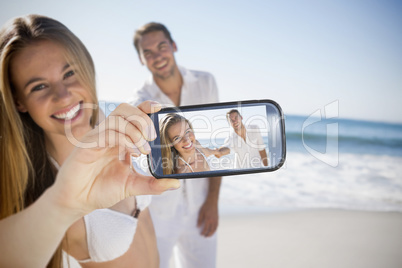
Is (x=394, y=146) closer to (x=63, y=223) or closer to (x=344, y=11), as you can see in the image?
(x=344, y=11)

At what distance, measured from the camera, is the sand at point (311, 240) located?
2982 millimetres

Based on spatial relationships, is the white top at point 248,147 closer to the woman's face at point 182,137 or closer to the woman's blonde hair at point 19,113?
the woman's face at point 182,137

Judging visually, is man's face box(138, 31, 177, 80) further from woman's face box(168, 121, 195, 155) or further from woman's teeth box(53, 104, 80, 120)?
woman's face box(168, 121, 195, 155)

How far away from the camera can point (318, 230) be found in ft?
11.6

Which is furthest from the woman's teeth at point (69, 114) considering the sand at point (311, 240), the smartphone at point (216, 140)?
the sand at point (311, 240)

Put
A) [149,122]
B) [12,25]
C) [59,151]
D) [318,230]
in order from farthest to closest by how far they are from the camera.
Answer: [318,230], [59,151], [12,25], [149,122]

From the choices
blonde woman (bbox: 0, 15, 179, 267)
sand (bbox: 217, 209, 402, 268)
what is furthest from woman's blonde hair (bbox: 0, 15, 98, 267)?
sand (bbox: 217, 209, 402, 268)

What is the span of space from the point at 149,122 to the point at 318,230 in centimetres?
340

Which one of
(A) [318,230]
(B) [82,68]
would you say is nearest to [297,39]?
(A) [318,230]

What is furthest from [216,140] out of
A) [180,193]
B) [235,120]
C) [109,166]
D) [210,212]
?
[210,212]

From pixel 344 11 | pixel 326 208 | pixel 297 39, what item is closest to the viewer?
pixel 326 208

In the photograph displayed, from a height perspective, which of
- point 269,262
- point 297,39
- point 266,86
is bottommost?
point 269,262

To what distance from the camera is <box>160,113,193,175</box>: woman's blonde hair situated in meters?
0.86

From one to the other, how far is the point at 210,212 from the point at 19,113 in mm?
1608
